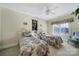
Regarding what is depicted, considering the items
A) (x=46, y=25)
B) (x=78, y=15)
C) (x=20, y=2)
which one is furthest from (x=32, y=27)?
(x=78, y=15)

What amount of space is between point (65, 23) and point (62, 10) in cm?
24

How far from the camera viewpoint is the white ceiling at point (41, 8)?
5.81 feet

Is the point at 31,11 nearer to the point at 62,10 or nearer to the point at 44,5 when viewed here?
the point at 44,5

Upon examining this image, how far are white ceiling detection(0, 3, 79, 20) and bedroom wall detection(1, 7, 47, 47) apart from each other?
3.7 inches

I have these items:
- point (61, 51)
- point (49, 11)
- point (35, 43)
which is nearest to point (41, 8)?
point (49, 11)

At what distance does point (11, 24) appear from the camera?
1.75 m

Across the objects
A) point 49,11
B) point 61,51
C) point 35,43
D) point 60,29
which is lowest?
point 61,51

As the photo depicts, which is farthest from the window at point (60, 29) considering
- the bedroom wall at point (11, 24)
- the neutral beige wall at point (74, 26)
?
the bedroom wall at point (11, 24)

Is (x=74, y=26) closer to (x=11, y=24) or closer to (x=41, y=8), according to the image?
(x=41, y=8)

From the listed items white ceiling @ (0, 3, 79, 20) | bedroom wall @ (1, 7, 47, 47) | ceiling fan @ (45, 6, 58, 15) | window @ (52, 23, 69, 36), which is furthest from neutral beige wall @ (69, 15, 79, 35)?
bedroom wall @ (1, 7, 47, 47)

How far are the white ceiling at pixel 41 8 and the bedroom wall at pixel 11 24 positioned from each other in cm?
9

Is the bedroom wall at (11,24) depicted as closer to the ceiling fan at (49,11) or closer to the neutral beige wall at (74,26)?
the ceiling fan at (49,11)

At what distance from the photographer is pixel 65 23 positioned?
1.78 metres

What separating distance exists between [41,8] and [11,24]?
2.02ft
